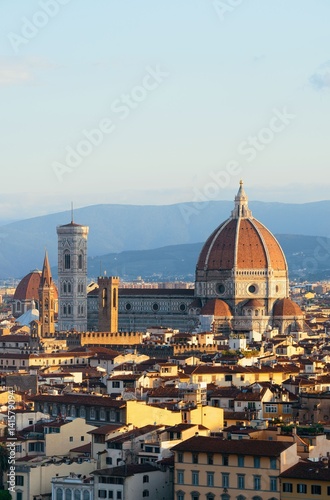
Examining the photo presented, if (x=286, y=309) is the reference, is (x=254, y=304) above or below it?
above

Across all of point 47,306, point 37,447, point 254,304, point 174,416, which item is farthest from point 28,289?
point 37,447

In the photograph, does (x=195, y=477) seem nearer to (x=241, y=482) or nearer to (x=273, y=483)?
(x=241, y=482)

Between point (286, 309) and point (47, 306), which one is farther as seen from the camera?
point (286, 309)

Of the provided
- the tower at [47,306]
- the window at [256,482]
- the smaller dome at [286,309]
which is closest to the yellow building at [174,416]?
the window at [256,482]

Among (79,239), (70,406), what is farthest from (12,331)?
(70,406)

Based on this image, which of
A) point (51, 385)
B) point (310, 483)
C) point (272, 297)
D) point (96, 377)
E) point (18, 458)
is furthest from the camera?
point (272, 297)

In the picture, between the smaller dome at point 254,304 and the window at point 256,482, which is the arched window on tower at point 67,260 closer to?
the smaller dome at point 254,304

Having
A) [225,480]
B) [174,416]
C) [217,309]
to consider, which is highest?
[217,309]

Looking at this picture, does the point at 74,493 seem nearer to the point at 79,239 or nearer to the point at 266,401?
the point at 266,401
